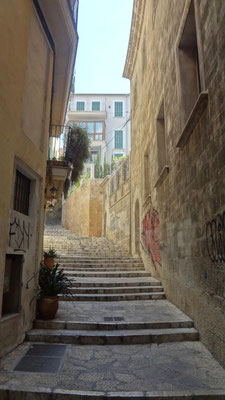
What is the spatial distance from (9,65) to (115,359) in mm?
4512

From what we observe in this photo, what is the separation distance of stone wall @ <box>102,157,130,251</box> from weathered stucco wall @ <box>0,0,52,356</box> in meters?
9.13

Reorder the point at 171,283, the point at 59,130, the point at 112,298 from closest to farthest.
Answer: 1. the point at 171,283
2. the point at 112,298
3. the point at 59,130

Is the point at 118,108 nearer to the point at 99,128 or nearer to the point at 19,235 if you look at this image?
the point at 99,128

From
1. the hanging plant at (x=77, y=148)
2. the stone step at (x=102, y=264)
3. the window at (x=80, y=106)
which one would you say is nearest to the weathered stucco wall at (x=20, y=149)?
the hanging plant at (x=77, y=148)

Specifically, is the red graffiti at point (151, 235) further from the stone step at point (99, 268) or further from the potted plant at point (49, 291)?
the potted plant at point (49, 291)

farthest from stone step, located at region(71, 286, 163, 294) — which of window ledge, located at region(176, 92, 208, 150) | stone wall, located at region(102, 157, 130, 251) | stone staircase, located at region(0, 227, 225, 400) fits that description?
stone wall, located at region(102, 157, 130, 251)

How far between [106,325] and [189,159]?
335 centimetres

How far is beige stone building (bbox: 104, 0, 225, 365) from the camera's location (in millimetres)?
4023

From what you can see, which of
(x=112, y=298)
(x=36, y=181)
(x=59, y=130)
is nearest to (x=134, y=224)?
(x=59, y=130)

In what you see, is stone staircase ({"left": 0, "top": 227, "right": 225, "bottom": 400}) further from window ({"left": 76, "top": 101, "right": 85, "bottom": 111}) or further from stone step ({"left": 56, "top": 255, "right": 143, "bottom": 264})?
window ({"left": 76, "top": 101, "right": 85, "bottom": 111})

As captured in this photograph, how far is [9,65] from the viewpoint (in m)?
4.34

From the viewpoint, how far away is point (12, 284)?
4.75 m

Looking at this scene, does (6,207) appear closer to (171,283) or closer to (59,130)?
(171,283)

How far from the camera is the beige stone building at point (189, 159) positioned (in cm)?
402
